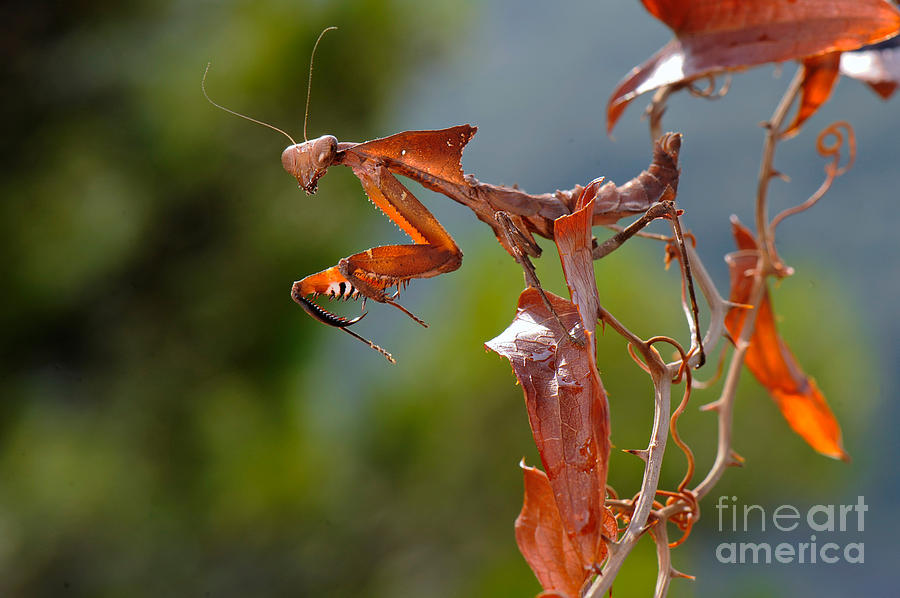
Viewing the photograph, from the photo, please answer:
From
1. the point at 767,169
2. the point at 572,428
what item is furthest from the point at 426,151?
the point at 767,169

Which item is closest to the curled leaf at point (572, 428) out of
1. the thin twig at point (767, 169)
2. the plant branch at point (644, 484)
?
the plant branch at point (644, 484)

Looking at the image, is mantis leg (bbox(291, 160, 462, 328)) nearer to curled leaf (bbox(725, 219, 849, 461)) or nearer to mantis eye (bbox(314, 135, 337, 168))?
mantis eye (bbox(314, 135, 337, 168))

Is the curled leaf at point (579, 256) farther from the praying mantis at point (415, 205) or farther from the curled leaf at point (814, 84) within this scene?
the curled leaf at point (814, 84)

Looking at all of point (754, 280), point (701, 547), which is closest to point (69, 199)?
point (754, 280)

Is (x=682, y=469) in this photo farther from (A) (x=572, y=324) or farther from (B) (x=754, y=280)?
(A) (x=572, y=324)

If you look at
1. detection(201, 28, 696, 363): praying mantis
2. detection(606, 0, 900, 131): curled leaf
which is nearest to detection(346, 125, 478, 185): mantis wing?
detection(201, 28, 696, 363): praying mantis

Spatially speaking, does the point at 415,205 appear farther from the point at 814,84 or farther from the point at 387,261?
the point at 814,84
